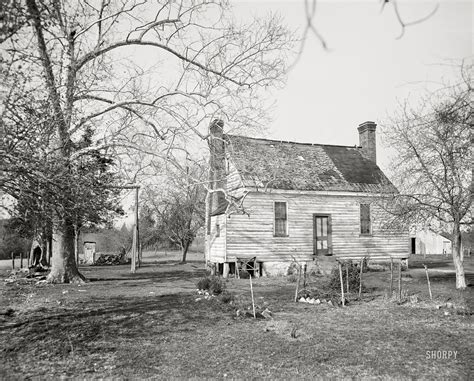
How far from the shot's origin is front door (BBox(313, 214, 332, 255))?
2381 centimetres

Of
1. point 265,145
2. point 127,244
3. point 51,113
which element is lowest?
point 127,244

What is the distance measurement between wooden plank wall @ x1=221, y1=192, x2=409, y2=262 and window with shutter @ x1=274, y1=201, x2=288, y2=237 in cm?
23

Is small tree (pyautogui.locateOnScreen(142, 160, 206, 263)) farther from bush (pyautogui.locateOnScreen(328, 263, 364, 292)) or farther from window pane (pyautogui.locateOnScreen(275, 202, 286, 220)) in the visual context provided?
bush (pyautogui.locateOnScreen(328, 263, 364, 292))

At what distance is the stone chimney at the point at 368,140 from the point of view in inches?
1144

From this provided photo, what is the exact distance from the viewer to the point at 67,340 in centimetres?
825

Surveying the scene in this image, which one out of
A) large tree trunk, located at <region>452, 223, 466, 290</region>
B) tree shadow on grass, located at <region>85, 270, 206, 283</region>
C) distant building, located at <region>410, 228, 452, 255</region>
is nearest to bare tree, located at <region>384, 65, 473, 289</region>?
large tree trunk, located at <region>452, 223, 466, 290</region>

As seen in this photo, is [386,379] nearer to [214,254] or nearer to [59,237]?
[59,237]

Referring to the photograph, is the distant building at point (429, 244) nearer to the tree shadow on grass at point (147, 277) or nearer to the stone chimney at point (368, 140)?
the stone chimney at point (368, 140)

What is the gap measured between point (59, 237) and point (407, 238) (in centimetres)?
2021

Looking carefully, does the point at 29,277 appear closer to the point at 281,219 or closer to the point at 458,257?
the point at 281,219

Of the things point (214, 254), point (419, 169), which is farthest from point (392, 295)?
point (214, 254)

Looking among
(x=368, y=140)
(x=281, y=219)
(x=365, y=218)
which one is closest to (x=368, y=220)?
(x=365, y=218)

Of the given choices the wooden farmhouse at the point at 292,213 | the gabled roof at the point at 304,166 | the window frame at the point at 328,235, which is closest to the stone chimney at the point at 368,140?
the gabled roof at the point at 304,166

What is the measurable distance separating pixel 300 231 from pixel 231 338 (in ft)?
49.9
